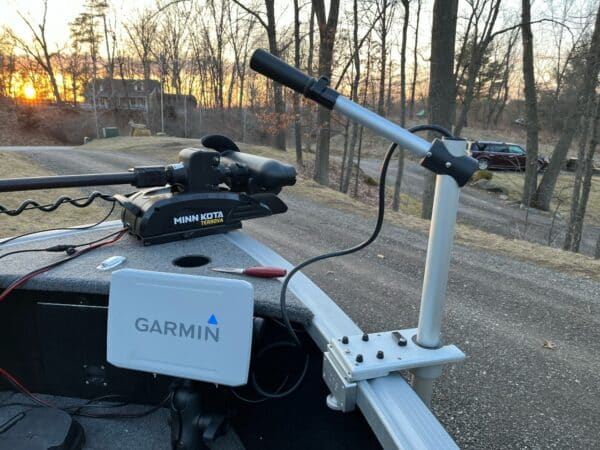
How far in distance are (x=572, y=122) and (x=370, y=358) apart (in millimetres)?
16840

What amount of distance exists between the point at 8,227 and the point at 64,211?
1313 mm

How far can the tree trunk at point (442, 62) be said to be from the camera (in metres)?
8.99

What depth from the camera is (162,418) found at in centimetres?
174

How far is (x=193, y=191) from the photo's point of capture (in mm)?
1803

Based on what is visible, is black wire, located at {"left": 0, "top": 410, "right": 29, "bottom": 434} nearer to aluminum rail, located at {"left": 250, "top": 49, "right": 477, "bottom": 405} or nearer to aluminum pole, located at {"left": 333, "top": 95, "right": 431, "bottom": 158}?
aluminum rail, located at {"left": 250, "top": 49, "right": 477, "bottom": 405}

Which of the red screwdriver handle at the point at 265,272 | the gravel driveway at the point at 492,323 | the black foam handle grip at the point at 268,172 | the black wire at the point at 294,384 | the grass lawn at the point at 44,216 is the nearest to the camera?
the black wire at the point at 294,384

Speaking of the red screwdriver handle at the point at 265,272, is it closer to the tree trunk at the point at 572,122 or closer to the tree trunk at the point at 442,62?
the tree trunk at the point at 442,62

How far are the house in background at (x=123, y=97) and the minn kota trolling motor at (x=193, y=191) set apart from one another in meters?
37.6

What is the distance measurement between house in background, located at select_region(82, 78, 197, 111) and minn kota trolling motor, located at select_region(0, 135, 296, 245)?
123ft

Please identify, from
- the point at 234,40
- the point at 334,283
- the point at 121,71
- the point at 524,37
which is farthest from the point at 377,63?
the point at 121,71

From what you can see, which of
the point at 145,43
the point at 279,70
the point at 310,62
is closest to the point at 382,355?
the point at 279,70

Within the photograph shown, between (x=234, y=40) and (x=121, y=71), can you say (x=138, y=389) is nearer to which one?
(x=234, y=40)

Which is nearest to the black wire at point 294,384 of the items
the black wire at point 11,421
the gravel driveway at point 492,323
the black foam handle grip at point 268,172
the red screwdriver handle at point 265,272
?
the red screwdriver handle at point 265,272

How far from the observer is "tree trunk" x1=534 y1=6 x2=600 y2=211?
427 inches
